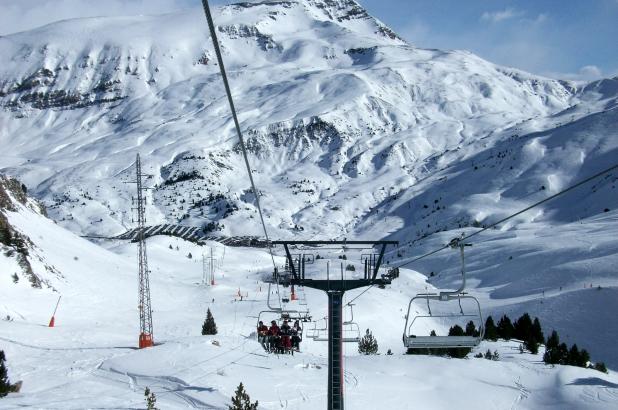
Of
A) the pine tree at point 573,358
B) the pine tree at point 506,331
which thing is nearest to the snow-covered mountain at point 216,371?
the pine tree at point 573,358

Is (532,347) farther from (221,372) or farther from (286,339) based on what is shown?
(221,372)

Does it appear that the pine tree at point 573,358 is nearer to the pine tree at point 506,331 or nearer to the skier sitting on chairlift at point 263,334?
the pine tree at point 506,331

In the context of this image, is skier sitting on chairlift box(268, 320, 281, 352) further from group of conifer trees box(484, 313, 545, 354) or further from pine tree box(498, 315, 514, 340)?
pine tree box(498, 315, 514, 340)

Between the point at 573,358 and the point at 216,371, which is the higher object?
the point at 573,358

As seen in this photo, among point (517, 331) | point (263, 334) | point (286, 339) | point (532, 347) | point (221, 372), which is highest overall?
point (517, 331)

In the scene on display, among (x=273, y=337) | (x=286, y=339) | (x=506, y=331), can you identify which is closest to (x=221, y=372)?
(x=273, y=337)

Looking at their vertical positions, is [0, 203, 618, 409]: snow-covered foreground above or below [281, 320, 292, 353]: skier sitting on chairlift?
below

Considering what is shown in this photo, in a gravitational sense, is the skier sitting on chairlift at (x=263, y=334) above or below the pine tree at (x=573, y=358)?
above

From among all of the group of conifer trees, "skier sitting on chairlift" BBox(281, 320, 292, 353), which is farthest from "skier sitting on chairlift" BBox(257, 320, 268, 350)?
the group of conifer trees

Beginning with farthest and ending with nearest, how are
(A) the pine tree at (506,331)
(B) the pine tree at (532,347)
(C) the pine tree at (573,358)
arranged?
(A) the pine tree at (506,331)
(B) the pine tree at (532,347)
(C) the pine tree at (573,358)

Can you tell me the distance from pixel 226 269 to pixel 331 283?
78785 mm

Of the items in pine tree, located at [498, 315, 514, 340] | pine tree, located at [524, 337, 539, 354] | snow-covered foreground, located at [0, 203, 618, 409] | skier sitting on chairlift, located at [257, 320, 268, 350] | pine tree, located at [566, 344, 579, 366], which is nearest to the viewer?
snow-covered foreground, located at [0, 203, 618, 409]

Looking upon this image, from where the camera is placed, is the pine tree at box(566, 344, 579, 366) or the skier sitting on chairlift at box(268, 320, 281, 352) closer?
the skier sitting on chairlift at box(268, 320, 281, 352)

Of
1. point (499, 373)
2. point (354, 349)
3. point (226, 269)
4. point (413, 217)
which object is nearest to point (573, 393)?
point (499, 373)
